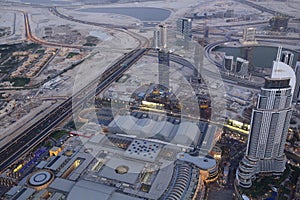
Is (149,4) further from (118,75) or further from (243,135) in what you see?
(243,135)

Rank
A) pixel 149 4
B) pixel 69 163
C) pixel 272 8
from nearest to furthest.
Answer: pixel 69 163, pixel 272 8, pixel 149 4

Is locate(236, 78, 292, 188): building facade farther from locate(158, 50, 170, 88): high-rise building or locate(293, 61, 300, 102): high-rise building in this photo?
locate(158, 50, 170, 88): high-rise building

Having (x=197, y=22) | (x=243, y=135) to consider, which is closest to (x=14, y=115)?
(x=243, y=135)

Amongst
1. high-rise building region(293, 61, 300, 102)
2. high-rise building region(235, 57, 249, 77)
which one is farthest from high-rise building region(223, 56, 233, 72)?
high-rise building region(293, 61, 300, 102)

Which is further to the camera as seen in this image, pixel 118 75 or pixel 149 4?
pixel 149 4

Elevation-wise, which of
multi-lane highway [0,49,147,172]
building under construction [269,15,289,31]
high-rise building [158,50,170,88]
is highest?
building under construction [269,15,289,31]

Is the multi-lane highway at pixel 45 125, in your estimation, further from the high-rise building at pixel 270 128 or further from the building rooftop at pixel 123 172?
the high-rise building at pixel 270 128

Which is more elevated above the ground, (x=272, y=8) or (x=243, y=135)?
(x=272, y=8)

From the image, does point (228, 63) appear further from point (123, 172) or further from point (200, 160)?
point (123, 172)
